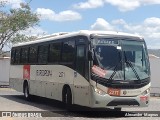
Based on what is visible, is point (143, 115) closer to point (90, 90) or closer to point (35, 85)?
point (90, 90)

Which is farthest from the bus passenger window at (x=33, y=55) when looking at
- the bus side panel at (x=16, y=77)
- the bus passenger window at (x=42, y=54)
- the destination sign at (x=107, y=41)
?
the destination sign at (x=107, y=41)

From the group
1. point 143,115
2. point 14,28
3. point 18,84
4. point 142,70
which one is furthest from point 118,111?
point 14,28

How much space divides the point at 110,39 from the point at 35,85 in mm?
7480

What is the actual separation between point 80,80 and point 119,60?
1.72 meters

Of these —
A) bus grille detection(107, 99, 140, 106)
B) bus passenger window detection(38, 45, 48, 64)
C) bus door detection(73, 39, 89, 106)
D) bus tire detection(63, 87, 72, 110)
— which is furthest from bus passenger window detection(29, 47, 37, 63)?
bus grille detection(107, 99, 140, 106)

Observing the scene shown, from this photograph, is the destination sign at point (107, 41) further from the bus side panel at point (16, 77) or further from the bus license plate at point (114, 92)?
the bus side panel at point (16, 77)

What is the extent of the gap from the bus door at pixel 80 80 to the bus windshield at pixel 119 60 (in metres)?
0.65

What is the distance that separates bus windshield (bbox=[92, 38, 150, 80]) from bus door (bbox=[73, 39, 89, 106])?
25.6 inches

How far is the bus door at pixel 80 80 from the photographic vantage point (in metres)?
15.5

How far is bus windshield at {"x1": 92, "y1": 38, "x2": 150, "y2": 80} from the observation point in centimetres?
1509

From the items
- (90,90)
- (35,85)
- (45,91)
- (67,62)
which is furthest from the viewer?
(35,85)

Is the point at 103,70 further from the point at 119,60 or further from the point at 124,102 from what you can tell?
the point at 124,102

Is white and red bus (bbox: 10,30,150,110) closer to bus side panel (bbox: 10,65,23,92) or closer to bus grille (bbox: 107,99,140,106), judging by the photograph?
bus grille (bbox: 107,99,140,106)

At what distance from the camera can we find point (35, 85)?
2191cm
